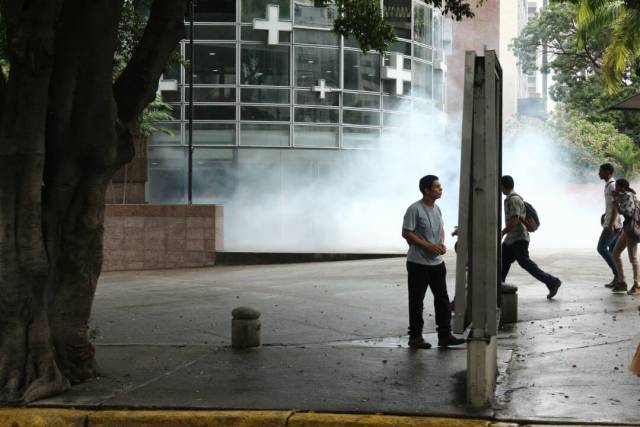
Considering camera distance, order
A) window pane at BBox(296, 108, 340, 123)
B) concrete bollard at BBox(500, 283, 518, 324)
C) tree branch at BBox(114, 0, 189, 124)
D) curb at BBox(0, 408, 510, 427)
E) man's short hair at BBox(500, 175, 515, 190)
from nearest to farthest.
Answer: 1. curb at BBox(0, 408, 510, 427)
2. tree branch at BBox(114, 0, 189, 124)
3. concrete bollard at BBox(500, 283, 518, 324)
4. man's short hair at BBox(500, 175, 515, 190)
5. window pane at BBox(296, 108, 340, 123)

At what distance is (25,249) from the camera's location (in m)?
6.91

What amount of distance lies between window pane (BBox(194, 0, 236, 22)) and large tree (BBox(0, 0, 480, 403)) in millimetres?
25447

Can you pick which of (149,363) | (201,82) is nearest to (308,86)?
(201,82)

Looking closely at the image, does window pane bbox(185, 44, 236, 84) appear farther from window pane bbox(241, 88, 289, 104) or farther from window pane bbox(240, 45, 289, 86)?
window pane bbox(241, 88, 289, 104)

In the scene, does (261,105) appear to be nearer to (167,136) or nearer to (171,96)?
(171,96)

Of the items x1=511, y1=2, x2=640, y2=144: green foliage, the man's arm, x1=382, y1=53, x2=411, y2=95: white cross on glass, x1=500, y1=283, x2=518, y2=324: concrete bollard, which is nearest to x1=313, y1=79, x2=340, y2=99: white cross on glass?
x1=382, y1=53, x2=411, y2=95: white cross on glass

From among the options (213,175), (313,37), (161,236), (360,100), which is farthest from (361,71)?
(161,236)

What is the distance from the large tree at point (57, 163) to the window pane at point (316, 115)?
25380mm

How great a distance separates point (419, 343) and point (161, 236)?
502 inches

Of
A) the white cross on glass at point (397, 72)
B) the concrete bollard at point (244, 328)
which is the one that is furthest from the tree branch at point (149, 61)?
the white cross on glass at point (397, 72)

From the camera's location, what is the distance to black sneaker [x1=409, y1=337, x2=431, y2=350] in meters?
8.98

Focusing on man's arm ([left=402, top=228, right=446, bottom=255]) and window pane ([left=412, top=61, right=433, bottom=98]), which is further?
window pane ([left=412, top=61, right=433, bottom=98])

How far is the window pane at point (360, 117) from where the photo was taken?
111 feet

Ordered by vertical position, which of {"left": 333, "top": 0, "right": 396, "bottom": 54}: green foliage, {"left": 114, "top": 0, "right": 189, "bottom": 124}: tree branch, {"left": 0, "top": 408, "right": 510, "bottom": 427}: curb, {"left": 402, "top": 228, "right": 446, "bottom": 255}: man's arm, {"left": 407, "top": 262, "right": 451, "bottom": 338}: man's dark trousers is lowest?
{"left": 0, "top": 408, "right": 510, "bottom": 427}: curb
